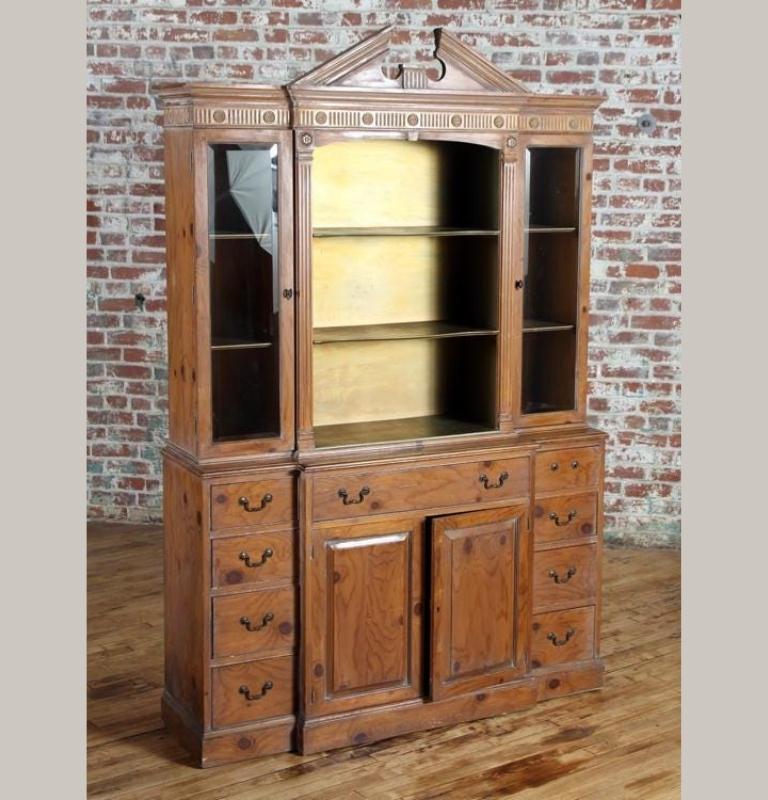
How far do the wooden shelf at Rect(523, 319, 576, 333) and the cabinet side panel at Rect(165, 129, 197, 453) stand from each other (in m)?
1.23

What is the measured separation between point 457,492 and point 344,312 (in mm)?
789

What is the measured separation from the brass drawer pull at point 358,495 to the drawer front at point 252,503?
17 centimetres

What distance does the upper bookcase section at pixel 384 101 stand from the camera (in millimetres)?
4121

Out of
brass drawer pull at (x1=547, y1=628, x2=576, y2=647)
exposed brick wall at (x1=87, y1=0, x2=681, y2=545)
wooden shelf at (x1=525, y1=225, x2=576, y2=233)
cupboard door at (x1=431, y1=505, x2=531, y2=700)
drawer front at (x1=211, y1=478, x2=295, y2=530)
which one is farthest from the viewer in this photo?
exposed brick wall at (x1=87, y1=0, x2=681, y2=545)

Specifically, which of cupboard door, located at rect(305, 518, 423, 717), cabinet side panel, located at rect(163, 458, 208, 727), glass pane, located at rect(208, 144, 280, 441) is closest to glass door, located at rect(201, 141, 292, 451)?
glass pane, located at rect(208, 144, 280, 441)

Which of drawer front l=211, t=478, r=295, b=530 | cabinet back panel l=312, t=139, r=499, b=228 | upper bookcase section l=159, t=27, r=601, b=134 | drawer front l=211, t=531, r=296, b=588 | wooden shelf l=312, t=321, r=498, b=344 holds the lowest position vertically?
drawer front l=211, t=531, r=296, b=588

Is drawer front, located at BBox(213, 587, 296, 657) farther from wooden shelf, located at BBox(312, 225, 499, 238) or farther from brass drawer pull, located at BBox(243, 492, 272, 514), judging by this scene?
wooden shelf, located at BBox(312, 225, 499, 238)

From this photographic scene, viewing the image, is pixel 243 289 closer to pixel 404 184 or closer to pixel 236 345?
pixel 236 345

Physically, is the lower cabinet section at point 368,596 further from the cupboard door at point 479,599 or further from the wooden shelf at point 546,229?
the wooden shelf at point 546,229

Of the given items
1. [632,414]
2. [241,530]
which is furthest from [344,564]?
[632,414]

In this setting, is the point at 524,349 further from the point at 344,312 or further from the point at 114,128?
the point at 114,128

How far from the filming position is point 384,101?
436 centimetres

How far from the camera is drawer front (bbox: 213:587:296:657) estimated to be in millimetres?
4273

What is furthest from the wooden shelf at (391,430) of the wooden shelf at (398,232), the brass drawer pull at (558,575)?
the wooden shelf at (398,232)
